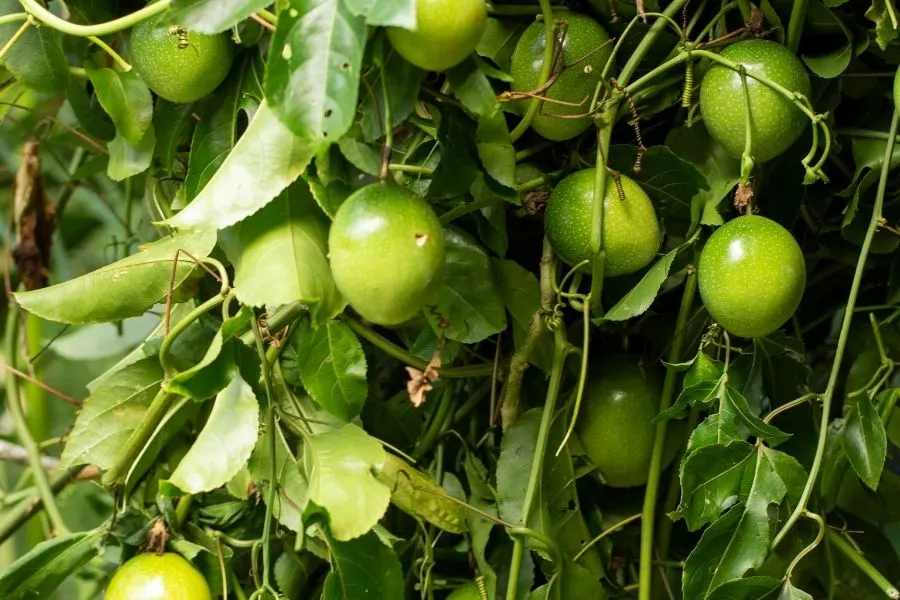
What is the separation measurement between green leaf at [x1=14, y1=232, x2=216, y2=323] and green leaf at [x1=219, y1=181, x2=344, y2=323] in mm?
65

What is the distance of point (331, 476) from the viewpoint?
25.1 inches

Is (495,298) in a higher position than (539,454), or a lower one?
higher

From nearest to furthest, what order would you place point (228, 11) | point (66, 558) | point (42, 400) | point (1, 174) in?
A: point (228, 11)
point (66, 558)
point (42, 400)
point (1, 174)

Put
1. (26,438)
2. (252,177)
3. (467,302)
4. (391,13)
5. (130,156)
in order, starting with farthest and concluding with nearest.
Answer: (26,438)
(130,156)
(467,302)
(252,177)
(391,13)

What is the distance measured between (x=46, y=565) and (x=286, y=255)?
0.35 metres

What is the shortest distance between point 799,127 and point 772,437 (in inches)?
8.7

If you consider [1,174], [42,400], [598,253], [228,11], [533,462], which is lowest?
[42,400]

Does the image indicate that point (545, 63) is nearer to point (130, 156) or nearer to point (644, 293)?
point (644, 293)

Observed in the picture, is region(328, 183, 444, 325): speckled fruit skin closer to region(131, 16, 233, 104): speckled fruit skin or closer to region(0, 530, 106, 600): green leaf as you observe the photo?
region(131, 16, 233, 104): speckled fruit skin

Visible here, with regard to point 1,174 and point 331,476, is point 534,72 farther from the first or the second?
point 1,174

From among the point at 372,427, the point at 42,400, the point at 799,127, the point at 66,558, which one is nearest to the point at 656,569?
the point at 372,427

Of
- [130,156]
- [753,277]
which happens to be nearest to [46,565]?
[130,156]

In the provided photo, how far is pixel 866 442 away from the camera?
69 centimetres

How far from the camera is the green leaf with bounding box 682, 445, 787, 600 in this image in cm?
65
